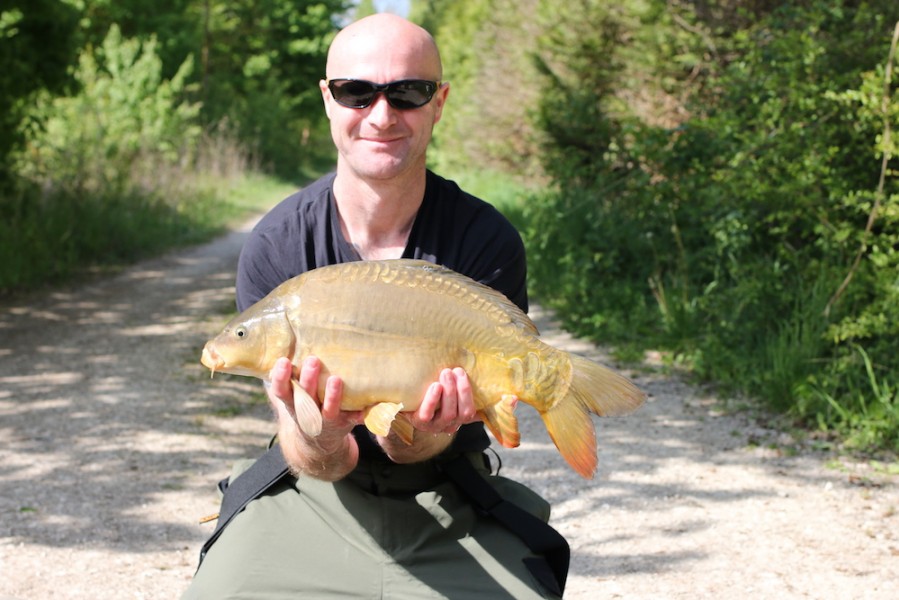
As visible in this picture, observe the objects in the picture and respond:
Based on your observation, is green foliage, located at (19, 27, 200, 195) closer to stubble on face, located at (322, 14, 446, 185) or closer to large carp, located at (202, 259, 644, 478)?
stubble on face, located at (322, 14, 446, 185)

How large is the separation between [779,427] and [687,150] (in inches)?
120

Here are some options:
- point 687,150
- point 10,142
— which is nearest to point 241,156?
point 10,142

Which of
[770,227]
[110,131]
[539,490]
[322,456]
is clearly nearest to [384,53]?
[322,456]

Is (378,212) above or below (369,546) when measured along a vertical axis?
above

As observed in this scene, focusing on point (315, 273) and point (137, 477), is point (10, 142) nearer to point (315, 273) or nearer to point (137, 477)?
point (137, 477)

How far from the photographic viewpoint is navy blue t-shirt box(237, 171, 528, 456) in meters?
2.91

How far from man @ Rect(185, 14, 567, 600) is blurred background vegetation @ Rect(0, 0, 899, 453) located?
11.9 ft

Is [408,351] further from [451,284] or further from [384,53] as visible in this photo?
[384,53]

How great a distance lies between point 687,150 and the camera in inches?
332

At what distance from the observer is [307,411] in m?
2.24

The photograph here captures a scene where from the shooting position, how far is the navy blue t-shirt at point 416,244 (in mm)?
2914

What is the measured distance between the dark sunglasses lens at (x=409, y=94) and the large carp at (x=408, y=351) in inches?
24.0

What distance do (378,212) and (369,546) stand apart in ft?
3.09

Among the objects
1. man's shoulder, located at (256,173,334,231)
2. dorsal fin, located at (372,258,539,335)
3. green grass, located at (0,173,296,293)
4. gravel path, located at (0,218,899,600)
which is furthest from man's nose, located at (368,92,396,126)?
green grass, located at (0,173,296,293)
